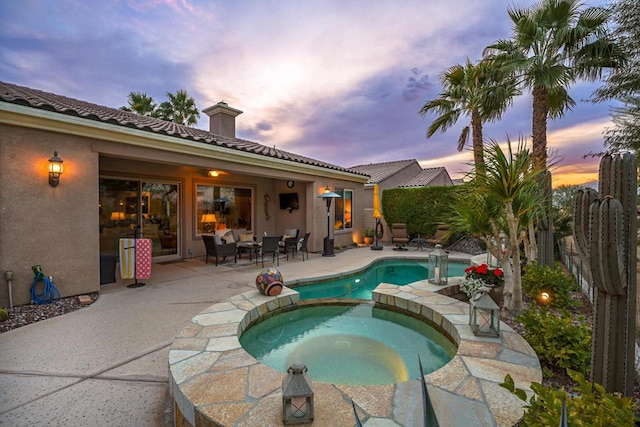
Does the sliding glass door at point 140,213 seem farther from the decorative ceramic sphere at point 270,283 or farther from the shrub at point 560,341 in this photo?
the shrub at point 560,341

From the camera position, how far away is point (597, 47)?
7234 millimetres

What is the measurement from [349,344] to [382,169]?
18982mm

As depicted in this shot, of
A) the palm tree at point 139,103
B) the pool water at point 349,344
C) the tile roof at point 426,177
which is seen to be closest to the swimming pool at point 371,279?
the pool water at point 349,344

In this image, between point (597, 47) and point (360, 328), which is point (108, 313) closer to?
point (360, 328)

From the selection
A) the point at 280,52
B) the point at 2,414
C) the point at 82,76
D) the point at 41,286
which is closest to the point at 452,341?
the point at 2,414

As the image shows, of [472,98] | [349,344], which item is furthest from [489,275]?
[472,98]

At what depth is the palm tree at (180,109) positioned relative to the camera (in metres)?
18.3

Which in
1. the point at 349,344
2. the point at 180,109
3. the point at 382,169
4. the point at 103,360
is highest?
the point at 180,109

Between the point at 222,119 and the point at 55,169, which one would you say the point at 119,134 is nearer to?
the point at 55,169

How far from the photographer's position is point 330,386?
8.02ft

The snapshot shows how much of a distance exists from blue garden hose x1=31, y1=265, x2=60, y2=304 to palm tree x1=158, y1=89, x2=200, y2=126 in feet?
51.9

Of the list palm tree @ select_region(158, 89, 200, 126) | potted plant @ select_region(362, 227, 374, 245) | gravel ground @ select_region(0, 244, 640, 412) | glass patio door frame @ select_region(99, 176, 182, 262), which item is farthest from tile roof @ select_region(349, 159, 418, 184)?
gravel ground @ select_region(0, 244, 640, 412)

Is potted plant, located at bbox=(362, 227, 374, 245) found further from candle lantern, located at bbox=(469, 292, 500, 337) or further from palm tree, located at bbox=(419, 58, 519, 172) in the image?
candle lantern, located at bbox=(469, 292, 500, 337)

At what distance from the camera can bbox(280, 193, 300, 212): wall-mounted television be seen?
1160cm
